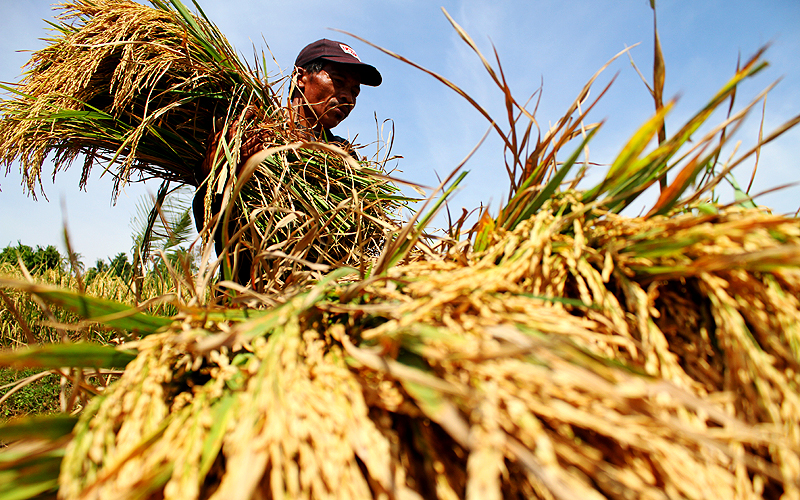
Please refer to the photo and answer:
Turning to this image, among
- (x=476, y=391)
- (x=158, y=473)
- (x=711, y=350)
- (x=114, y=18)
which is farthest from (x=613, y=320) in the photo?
(x=114, y=18)

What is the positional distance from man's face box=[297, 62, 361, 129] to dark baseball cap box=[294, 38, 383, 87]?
0.05 m

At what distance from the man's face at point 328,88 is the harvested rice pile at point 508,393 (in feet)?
6.18

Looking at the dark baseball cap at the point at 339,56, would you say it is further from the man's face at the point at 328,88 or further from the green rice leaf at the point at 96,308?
the green rice leaf at the point at 96,308

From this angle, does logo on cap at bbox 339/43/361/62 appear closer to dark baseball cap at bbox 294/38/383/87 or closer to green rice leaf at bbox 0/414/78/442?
Answer: dark baseball cap at bbox 294/38/383/87

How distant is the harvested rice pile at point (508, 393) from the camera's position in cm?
35

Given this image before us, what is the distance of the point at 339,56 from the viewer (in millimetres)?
2201

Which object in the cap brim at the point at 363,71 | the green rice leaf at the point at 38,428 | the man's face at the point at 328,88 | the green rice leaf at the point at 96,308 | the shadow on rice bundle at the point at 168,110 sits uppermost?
the cap brim at the point at 363,71

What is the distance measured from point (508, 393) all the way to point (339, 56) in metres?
2.23

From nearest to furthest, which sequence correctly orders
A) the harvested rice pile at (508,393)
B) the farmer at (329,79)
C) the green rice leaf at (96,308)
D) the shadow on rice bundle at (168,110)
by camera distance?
the harvested rice pile at (508,393) < the green rice leaf at (96,308) < the shadow on rice bundle at (168,110) < the farmer at (329,79)

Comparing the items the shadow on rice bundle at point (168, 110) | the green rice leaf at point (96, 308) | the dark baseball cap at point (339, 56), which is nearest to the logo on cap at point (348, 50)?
the dark baseball cap at point (339, 56)

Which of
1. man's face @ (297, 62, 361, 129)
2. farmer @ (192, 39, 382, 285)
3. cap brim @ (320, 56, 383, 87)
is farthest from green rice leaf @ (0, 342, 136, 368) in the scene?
cap brim @ (320, 56, 383, 87)

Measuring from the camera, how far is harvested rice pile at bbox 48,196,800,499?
0.35m

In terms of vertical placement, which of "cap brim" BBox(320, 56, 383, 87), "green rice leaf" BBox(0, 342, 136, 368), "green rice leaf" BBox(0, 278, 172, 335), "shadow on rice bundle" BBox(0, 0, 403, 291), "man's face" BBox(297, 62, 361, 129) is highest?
"cap brim" BBox(320, 56, 383, 87)

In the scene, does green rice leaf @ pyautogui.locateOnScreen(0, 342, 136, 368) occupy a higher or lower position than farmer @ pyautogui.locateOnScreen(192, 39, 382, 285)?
lower
